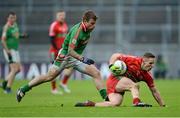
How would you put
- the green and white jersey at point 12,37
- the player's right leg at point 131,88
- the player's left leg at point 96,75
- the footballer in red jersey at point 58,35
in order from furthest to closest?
the footballer in red jersey at point 58,35
the green and white jersey at point 12,37
the player's left leg at point 96,75
the player's right leg at point 131,88

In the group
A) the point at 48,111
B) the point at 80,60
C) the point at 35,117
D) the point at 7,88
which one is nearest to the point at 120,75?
the point at 80,60

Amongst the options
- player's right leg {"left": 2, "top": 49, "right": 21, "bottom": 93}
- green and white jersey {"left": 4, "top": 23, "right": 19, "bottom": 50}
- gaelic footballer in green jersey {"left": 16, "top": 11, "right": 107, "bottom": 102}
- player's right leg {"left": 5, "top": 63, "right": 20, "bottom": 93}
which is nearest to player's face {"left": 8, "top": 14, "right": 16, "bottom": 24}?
green and white jersey {"left": 4, "top": 23, "right": 19, "bottom": 50}

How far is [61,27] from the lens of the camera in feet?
70.6

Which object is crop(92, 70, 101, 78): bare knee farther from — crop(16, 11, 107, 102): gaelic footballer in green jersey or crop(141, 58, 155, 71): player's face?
crop(141, 58, 155, 71): player's face

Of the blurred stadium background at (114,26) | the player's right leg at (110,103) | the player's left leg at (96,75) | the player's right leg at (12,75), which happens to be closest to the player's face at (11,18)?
the player's right leg at (12,75)

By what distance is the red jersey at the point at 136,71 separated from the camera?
523 inches

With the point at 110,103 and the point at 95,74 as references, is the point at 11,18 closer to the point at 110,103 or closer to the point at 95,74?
the point at 95,74

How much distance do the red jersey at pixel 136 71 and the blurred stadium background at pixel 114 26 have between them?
19.7 m

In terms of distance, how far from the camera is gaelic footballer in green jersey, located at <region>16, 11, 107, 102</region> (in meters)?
13.9

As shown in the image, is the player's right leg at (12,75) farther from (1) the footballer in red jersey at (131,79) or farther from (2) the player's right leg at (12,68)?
(1) the footballer in red jersey at (131,79)

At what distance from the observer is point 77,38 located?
14.1 meters

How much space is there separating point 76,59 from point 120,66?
1.66 meters

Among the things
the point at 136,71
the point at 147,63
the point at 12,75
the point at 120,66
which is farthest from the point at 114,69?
the point at 12,75

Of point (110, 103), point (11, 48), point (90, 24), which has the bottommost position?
point (110, 103)
